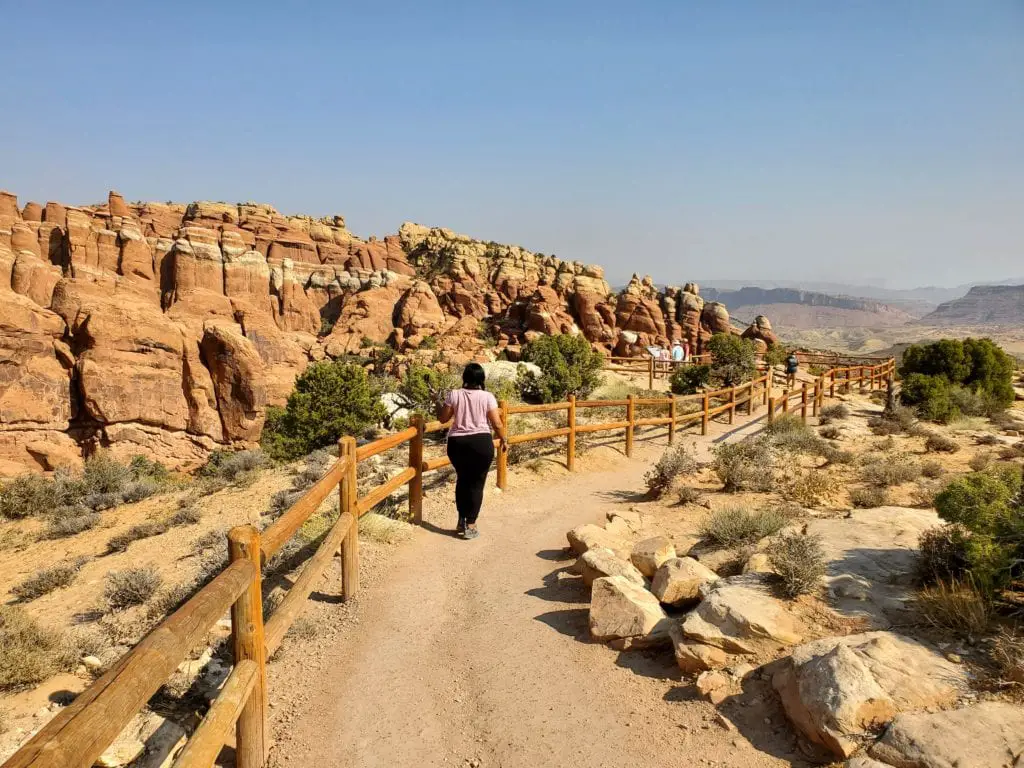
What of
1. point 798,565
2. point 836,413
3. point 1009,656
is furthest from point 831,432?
point 1009,656

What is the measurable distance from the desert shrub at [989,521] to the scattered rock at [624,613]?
2.23 m

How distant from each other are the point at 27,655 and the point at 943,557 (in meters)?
7.34

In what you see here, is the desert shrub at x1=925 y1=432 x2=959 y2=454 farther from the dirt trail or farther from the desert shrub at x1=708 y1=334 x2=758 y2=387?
the desert shrub at x1=708 y1=334 x2=758 y2=387

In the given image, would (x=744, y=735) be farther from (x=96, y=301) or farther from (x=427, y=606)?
(x=96, y=301)

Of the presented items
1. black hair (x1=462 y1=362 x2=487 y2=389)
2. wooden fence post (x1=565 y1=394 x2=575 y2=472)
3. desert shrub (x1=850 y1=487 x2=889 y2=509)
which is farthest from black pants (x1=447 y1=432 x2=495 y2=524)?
desert shrub (x1=850 y1=487 x2=889 y2=509)

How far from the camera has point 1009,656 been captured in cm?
312

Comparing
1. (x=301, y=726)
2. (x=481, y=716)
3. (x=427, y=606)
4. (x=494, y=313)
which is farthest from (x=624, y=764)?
(x=494, y=313)

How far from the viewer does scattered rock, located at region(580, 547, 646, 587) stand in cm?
518

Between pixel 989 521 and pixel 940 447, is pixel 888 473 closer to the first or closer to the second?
pixel 940 447

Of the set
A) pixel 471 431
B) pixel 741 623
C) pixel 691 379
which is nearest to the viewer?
pixel 741 623

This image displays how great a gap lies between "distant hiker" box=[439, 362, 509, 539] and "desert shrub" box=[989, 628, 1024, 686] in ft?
15.4

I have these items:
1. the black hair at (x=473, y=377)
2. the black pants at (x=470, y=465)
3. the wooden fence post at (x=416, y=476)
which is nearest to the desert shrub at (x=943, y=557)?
the black pants at (x=470, y=465)

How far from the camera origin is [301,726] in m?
3.66

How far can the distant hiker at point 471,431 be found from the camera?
6684 mm
